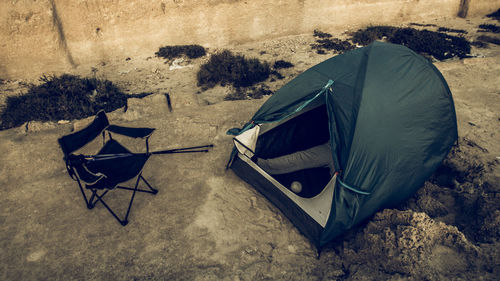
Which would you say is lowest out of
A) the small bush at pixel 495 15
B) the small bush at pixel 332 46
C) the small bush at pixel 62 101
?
the small bush at pixel 62 101

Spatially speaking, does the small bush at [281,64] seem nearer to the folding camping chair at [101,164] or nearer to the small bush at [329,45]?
the small bush at [329,45]

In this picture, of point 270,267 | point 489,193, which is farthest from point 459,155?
point 270,267

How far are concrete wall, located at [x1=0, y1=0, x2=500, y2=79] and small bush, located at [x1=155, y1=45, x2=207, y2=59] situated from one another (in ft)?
0.82

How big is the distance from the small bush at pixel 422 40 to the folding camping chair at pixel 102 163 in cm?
855

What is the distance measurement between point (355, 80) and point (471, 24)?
1052 centimetres

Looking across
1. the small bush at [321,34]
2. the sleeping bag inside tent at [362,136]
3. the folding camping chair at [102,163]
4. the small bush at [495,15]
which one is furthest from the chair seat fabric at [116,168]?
the small bush at [495,15]

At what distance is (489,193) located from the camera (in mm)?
3908

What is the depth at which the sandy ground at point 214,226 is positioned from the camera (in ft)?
10.9

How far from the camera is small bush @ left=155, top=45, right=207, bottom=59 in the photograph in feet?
29.7

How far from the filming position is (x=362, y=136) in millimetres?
3594

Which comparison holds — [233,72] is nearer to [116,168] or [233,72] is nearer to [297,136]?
[297,136]

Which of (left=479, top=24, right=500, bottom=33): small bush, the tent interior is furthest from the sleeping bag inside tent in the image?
(left=479, top=24, right=500, bottom=33): small bush

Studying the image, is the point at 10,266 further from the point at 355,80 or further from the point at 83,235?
the point at 355,80

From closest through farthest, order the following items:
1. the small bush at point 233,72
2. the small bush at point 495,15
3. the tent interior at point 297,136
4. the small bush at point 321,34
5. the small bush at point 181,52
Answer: the tent interior at point 297,136 < the small bush at point 233,72 < the small bush at point 181,52 < the small bush at point 321,34 < the small bush at point 495,15
